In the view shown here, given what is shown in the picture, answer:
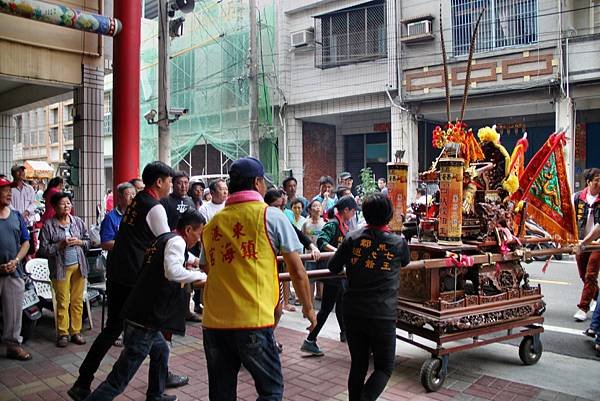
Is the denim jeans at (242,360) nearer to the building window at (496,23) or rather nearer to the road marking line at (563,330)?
the road marking line at (563,330)

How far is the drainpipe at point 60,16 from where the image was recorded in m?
7.04

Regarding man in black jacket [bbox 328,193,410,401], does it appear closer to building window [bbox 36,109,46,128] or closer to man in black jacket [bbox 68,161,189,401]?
man in black jacket [bbox 68,161,189,401]

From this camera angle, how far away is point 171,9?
9.86m

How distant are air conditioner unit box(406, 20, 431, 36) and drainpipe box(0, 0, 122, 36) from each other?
1100 cm

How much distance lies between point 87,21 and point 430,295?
6.33m

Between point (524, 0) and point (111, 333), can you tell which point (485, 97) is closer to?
point (524, 0)

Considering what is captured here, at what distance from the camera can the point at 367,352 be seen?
3.72 m

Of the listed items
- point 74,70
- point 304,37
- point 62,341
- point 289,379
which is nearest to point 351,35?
point 304,37

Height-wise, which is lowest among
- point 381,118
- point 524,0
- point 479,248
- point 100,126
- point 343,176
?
point 479,248

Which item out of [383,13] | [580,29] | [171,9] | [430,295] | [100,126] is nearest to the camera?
[430,295]

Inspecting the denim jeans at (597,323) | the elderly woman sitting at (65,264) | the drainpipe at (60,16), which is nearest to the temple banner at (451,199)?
the denim jeans at (597,323)

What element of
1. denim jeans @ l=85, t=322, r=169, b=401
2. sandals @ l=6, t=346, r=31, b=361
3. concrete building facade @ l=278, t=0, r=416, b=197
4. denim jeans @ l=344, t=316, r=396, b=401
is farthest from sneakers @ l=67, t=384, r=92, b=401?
concrete building facade @ l=278, t=0, r=416, b=197

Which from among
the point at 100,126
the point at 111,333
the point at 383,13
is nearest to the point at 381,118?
the point at 383,13

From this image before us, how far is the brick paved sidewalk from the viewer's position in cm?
441
